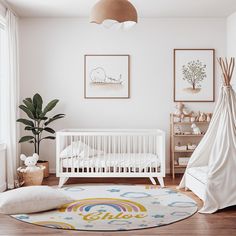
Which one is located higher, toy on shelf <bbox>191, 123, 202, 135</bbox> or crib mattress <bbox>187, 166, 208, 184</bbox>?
toy on shelf <bbox>191, 123, 202, 135</bbox>

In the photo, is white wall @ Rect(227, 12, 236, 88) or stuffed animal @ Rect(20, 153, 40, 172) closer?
stuffed animal @ Rect(20, 153, 40, 172)

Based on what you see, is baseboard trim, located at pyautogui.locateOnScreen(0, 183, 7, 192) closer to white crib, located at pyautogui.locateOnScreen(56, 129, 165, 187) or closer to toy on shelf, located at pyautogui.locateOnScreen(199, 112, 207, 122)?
white crib, located at pyautogui.locateOnScreen(56, 129, 165, 187)

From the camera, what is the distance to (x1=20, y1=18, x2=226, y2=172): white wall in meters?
5.92

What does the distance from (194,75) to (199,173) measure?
2.11 m

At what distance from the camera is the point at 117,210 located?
3.77m

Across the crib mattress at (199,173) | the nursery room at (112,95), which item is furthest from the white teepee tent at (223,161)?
the crib mattress at (199,173)

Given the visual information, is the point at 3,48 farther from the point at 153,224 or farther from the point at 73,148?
the point at 153,224

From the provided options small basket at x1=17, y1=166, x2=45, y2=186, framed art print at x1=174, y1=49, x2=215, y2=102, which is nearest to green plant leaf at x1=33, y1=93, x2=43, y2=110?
small basket at x1=17, y1=166, x2=45, y2=186

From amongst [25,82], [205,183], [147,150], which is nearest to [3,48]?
[25,82]

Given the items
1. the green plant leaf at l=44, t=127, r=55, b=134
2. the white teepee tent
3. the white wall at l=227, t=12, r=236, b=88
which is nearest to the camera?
the white teepee tent

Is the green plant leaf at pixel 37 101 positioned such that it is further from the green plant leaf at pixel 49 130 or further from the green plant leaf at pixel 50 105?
the green plant leaf at pixel 49 130

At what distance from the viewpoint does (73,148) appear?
5.04 metres

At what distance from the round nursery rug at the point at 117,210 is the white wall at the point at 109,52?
150 cm

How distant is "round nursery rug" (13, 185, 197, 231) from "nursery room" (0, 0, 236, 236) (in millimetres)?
61
